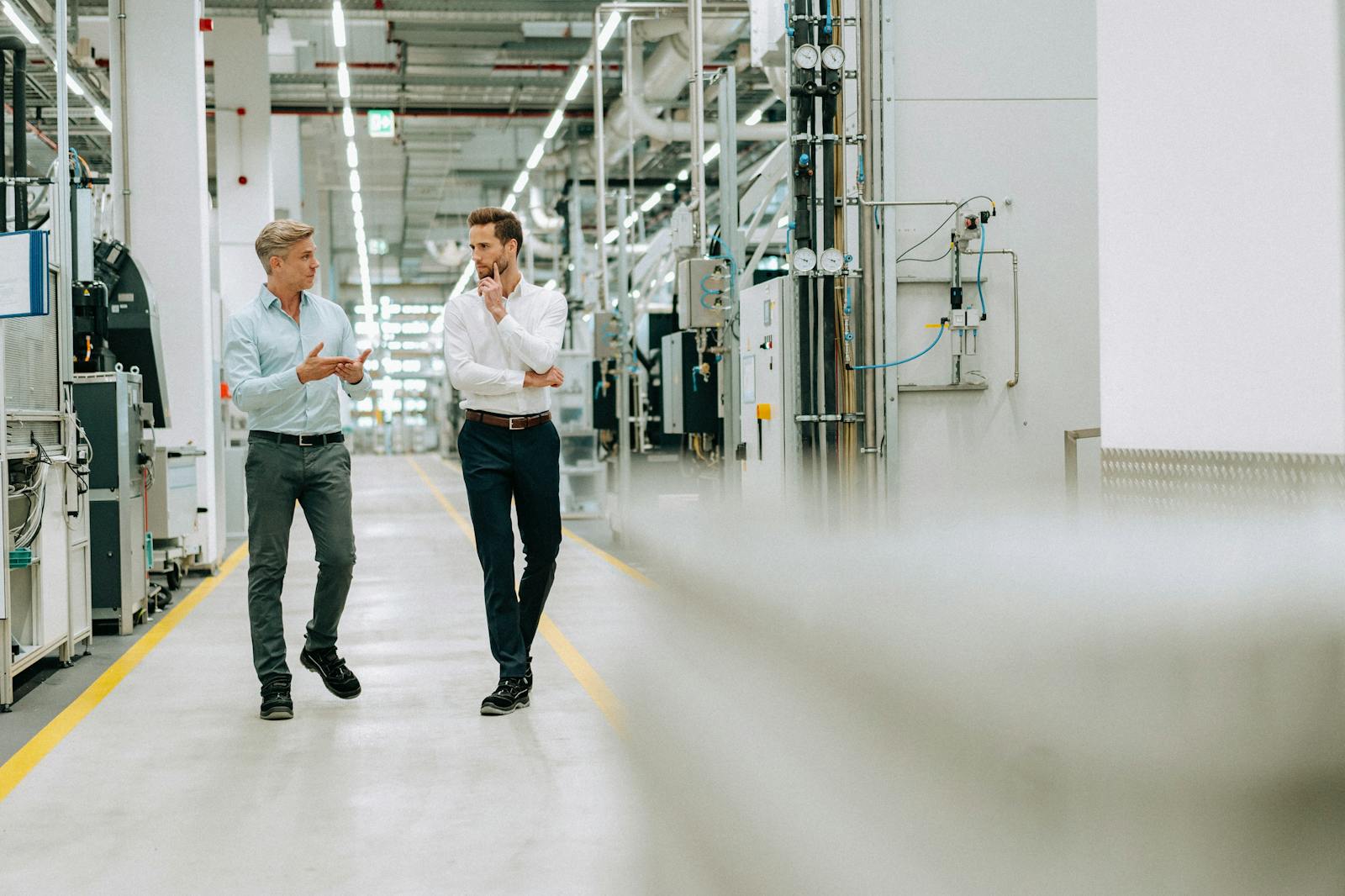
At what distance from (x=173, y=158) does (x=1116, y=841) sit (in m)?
9.16

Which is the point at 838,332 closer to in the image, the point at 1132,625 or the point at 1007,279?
the point at 1007,279

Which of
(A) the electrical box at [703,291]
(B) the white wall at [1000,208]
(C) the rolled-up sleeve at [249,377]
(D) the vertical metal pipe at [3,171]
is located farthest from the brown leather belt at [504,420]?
(A) the electrical box at [703,291]

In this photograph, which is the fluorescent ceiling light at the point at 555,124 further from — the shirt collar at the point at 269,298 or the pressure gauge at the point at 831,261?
the shirt collar at the point at 269,298

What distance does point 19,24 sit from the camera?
10859 millimetres

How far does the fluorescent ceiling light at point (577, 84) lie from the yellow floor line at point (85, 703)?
7954 mm

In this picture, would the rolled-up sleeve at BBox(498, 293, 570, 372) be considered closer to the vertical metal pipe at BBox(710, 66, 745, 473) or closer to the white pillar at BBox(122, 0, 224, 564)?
the vertical metal pipe at BBox(710, 66, 745, 473)

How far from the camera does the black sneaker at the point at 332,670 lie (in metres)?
4.56

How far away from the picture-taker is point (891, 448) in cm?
690

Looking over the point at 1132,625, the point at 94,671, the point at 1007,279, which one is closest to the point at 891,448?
the point at 1007,279

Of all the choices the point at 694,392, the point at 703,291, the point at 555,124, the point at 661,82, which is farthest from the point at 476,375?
the point at 555,124

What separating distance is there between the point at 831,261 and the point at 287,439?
11.0 feet

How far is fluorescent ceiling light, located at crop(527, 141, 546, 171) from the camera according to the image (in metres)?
17.8

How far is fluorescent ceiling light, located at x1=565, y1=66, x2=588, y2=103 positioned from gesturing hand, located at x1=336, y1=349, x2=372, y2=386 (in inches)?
385

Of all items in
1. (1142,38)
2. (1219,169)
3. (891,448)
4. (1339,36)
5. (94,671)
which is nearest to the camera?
(1339,36)
